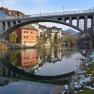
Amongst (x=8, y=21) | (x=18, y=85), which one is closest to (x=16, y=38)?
(x=8, y=21)

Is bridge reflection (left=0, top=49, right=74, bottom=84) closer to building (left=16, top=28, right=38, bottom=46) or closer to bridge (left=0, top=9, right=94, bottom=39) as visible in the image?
bridge (left=0, top=9, right=94, bottom=39)

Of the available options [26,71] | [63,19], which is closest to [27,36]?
[63,19]

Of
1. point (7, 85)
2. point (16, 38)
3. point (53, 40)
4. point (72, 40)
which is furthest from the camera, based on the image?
point (72, 40)

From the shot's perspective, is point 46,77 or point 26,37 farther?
point 26,37

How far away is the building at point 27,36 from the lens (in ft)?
384

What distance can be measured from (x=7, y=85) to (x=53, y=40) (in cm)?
11934

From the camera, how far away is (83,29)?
70.0m

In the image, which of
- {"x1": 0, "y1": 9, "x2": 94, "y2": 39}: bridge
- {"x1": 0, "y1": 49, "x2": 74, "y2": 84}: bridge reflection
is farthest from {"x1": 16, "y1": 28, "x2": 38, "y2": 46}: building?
{"x1": 0, "y1": 49, "x2": 74, "y2": 84}: bridge reflection

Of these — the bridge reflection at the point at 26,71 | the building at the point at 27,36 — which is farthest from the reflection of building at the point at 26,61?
the building at the point at 27,36

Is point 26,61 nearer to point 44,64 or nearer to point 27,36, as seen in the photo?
point 44,64

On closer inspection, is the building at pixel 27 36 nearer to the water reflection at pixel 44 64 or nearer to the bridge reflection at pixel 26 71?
the water reflection at pixel 44 64

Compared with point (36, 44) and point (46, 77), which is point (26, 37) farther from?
point (46, 77)

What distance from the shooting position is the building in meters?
117

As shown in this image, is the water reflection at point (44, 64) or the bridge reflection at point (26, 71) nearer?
the bridge reflection at point (26, 71)
